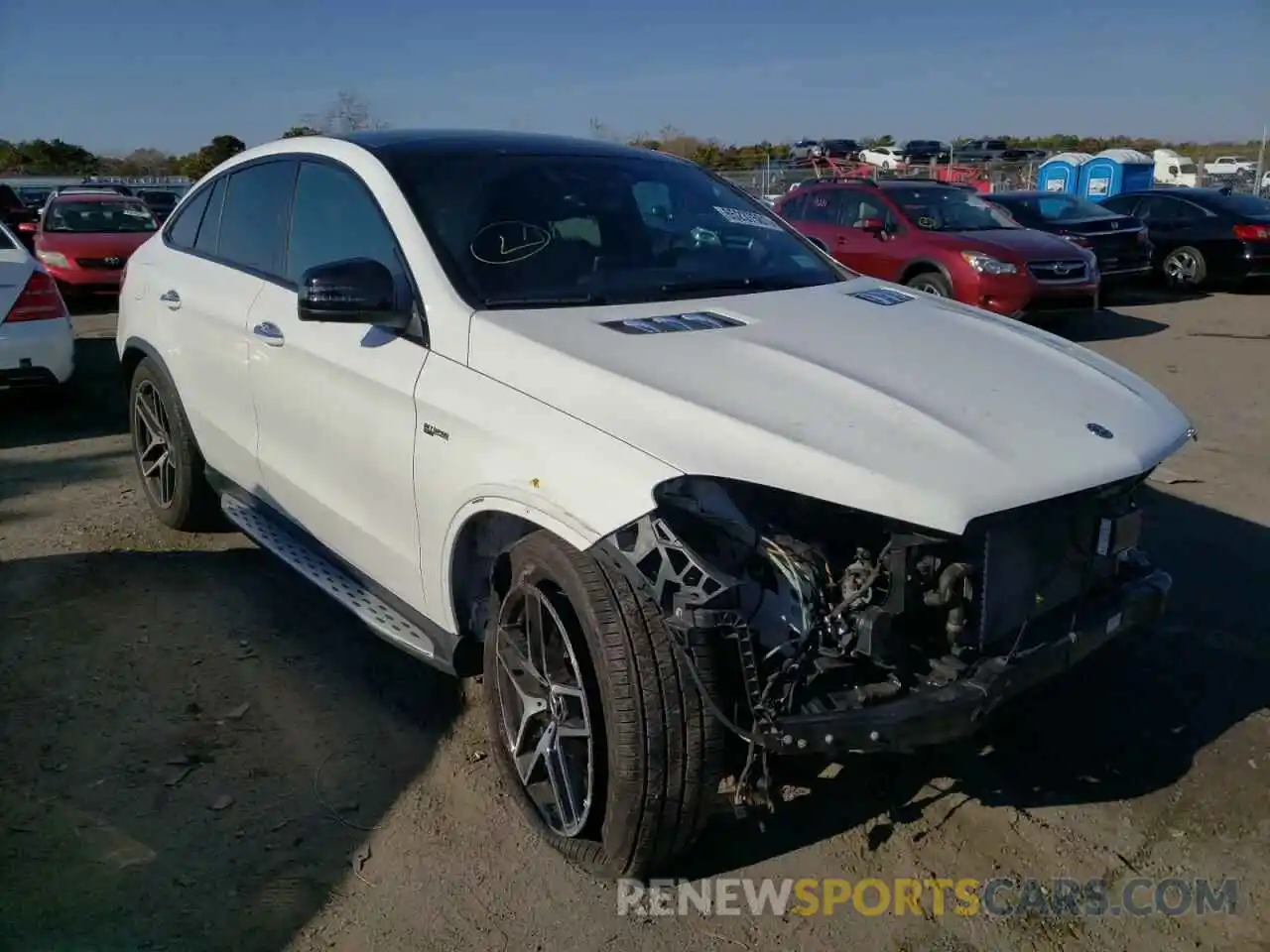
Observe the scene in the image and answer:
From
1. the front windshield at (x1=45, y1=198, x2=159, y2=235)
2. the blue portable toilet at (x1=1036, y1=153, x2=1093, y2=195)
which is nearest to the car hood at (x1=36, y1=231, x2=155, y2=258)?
the front windshield at (x1=45, y1=198, x2=159, y2=235)

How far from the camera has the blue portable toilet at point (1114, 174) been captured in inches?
863

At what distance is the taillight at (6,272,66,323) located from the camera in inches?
284

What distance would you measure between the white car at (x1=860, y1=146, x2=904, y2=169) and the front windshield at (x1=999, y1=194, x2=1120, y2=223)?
18188 millimetres

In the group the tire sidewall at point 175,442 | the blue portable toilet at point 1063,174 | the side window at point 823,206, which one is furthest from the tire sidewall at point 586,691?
the blue portable toilet at point 1063,174

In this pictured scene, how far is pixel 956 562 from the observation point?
2443 mm

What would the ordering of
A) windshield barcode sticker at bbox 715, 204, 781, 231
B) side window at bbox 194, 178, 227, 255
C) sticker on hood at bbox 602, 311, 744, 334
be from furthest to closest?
side window at bbox 194, 178, 227, 255 → windshield barcode sticker at bbox 715, 204, 781, 231 → sticker on hood at bbox 602, 311, 744, 334

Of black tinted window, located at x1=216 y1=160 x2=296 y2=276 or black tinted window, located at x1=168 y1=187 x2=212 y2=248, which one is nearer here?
black tinted window, located at x1=216 y1=160 x2=296 y2=276

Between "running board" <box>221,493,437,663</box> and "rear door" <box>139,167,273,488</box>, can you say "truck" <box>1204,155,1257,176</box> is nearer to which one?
"rear door" <box>139,167,273,488</box>

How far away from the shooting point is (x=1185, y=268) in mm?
15242

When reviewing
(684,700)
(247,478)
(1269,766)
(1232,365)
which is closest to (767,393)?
(684,700)

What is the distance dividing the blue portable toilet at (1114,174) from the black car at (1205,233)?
6.53 meters

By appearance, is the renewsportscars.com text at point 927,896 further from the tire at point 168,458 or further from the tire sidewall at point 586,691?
the tire at point 168,458

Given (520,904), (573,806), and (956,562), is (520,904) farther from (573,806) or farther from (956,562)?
(956,562)

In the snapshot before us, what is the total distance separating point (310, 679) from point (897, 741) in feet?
7.54
